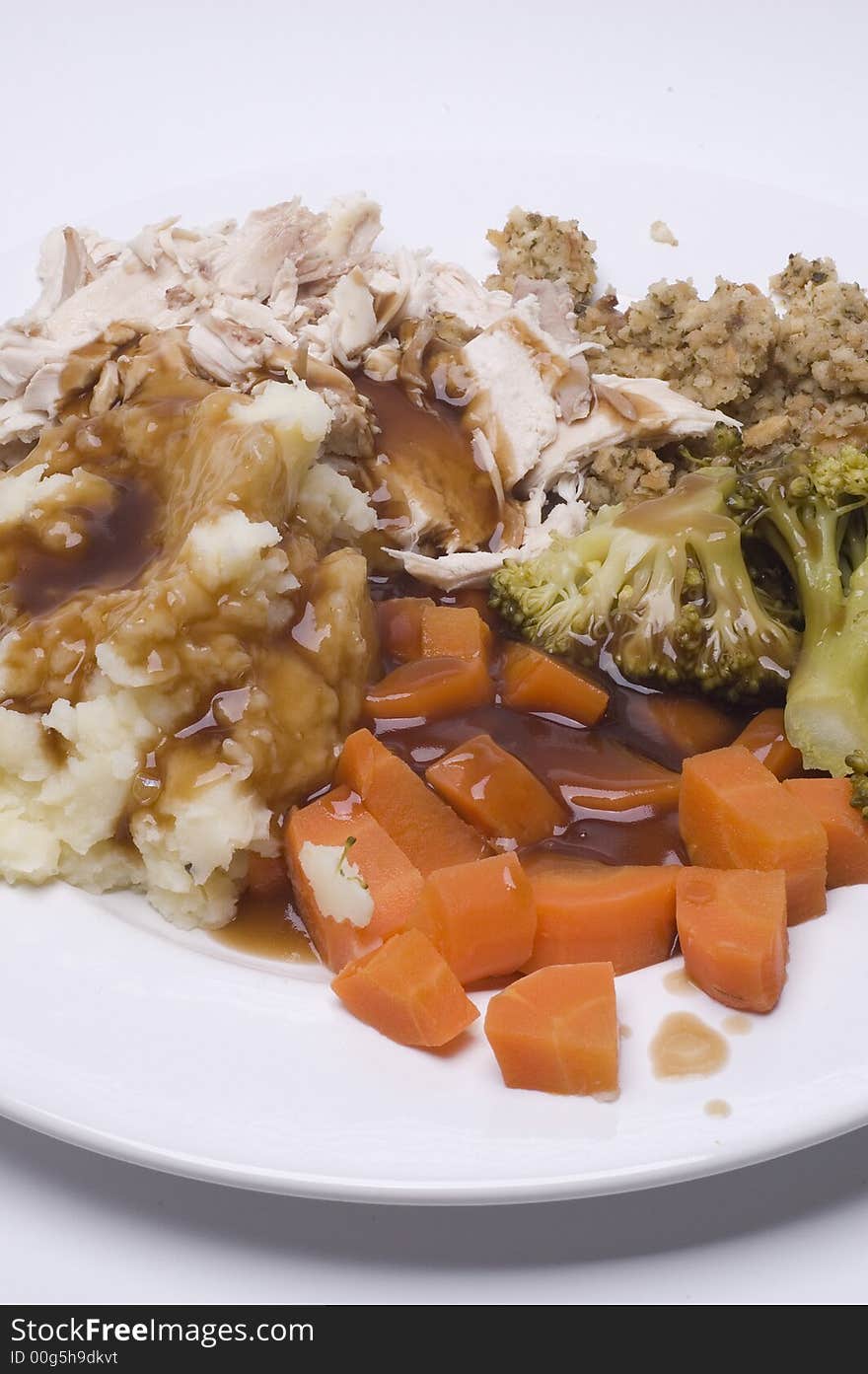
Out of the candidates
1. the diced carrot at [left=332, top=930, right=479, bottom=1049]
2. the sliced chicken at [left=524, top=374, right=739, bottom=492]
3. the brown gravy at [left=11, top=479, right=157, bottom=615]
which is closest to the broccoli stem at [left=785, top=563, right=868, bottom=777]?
the sliced chicken at [left=524, top=374, right=739, bottom=492]

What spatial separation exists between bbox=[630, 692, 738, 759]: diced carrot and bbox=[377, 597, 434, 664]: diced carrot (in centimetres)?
74

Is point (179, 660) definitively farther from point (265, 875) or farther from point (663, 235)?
point (663, 235)

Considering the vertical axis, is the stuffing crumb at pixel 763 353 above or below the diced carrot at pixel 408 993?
above

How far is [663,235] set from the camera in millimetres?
5535

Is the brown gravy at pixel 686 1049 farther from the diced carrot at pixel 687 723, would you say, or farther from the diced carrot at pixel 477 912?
the diced carrot at pixel 687 723

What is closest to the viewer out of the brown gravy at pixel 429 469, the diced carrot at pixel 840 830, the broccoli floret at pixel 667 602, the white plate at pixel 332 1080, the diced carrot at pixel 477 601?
the white plate at pixel 332 1080

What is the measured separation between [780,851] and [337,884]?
45.2 inches

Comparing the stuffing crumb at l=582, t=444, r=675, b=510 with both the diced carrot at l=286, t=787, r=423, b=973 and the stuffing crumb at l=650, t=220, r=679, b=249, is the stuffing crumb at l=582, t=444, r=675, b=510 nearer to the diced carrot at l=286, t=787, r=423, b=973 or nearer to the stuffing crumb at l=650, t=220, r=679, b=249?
the stuffing crumb at l=650, t=220, r=679, b=249

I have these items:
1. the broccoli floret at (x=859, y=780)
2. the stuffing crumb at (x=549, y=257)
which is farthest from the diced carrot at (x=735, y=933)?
the stuffing crumb at (x=549, y=257)

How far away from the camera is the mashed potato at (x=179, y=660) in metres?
3.36

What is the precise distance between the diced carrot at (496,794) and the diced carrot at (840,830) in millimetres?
684

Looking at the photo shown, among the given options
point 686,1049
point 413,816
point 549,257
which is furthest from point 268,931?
point 549,257

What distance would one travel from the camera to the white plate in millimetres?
2668

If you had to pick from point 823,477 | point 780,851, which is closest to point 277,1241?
point 780,851
